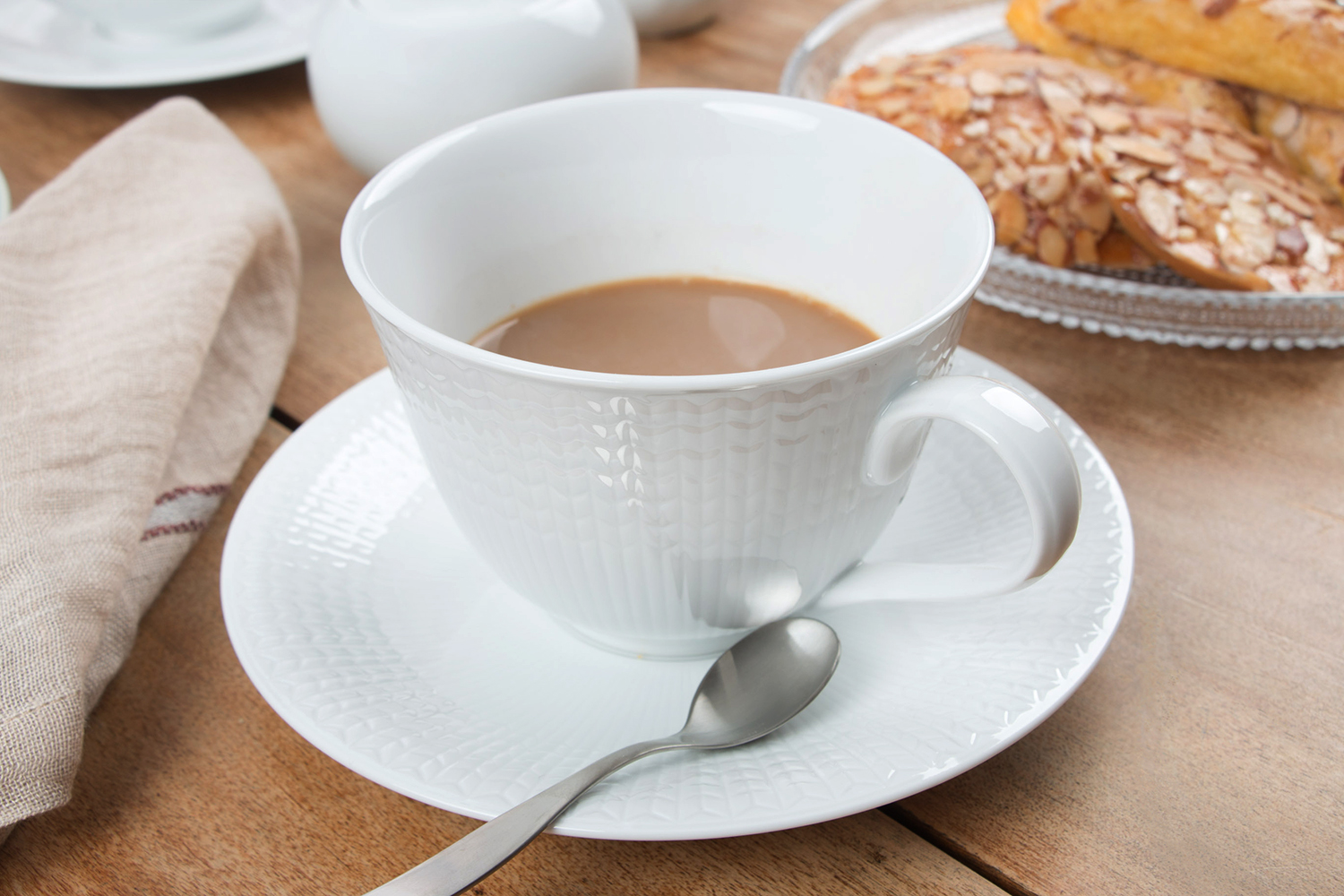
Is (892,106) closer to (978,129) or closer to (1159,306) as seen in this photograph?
(978,129)

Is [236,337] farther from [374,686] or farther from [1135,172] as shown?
[1135,172]

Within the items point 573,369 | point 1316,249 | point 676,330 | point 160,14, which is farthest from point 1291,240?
point 160,14

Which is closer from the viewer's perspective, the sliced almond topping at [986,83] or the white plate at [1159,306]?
the white plate at [1159,306]

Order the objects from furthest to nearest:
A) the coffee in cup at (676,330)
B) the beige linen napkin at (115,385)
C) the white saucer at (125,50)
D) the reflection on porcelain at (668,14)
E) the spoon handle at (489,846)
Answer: the reflection on porcelain at (668,14) → the white saucer at (125,50) → the coffee in cup at (676,330) → the beige linen napkin at (115,385) → the spoon handle at (489,846)

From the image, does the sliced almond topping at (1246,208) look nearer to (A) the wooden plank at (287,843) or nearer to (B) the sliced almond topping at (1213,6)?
(B) the sliced almond topping at (1213,6)

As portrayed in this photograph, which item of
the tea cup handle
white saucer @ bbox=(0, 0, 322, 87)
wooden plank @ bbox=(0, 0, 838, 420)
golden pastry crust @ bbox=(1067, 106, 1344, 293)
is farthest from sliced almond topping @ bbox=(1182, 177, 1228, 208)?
white saucer @ bbox=(0, 0, 322, 87)

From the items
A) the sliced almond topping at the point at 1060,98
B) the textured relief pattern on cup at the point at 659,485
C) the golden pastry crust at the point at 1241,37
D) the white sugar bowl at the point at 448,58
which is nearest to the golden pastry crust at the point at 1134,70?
the golden pastry crust at the point at 1241,37

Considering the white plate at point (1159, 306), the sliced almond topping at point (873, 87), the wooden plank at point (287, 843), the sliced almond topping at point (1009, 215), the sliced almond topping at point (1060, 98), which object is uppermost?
the sliced almond topping at point (1060, 98)
